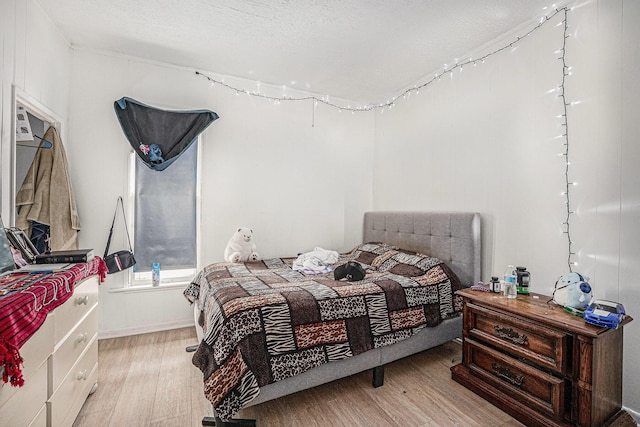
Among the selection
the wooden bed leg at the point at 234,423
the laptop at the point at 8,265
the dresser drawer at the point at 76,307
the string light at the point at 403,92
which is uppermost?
the string light at the point at 403,92

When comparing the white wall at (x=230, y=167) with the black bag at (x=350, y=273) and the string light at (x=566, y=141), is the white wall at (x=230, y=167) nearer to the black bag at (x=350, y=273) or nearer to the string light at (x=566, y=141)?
the black bag at (x=350, y=273)

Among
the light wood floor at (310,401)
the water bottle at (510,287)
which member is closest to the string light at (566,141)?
the water bottle at (510,287)

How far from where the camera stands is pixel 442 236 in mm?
2857

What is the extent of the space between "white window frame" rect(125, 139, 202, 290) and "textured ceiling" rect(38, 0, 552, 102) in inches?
37.6

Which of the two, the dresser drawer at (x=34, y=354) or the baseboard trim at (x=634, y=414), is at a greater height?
the dresser drawer at (x=34, y=354)

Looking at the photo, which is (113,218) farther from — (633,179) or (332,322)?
(633,179)

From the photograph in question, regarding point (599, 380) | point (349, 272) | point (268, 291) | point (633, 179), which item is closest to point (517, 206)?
point (633, 179)

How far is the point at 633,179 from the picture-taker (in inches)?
70.8

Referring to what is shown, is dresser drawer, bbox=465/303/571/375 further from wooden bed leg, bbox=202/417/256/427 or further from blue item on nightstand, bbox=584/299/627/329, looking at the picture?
wooden bed leg, bbox=202/417/256/427

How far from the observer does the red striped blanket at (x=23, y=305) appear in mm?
945

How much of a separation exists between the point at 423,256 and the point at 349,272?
79 cm

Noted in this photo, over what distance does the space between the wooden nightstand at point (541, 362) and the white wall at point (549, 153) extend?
1.25ft

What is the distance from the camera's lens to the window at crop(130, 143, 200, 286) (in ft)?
10.1

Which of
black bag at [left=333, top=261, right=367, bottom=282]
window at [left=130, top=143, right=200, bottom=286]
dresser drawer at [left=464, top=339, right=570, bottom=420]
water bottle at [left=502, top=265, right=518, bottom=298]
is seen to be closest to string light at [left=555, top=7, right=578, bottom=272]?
water bottle at [left=502, top=265, right=518, bottom=298]
